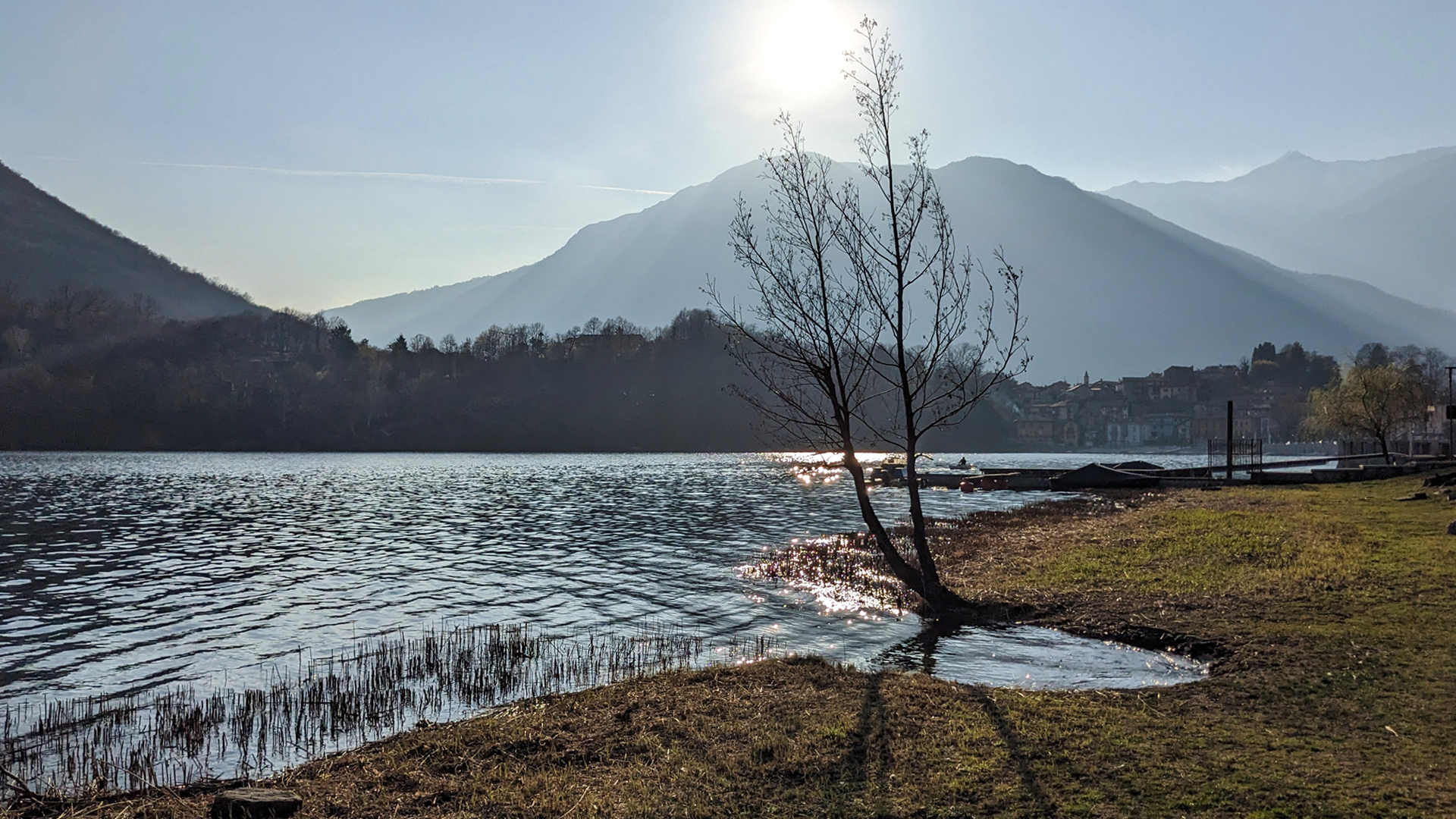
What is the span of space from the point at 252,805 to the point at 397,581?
21.9 meters

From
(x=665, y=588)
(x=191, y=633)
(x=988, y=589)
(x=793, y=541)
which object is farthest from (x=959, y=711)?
(x=793, y=541)

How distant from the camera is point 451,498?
6850cm

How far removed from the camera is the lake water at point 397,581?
17.0 m

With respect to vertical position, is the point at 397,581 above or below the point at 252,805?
below

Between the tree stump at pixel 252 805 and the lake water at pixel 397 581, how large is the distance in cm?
914

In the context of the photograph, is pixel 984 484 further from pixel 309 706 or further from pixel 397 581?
pixel 309 706

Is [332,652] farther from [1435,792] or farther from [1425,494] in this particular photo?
[1425,494]

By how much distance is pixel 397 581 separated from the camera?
29.1m

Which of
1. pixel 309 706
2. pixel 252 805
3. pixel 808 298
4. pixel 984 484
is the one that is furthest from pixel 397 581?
pixel 984 484

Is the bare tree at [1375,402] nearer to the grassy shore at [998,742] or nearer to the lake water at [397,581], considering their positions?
the lake water at [397,581]

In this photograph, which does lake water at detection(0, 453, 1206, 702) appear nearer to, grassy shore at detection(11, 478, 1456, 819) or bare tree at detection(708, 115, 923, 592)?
grassy shore at detection(11, 478, 1456, 819)

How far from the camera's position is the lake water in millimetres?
16969

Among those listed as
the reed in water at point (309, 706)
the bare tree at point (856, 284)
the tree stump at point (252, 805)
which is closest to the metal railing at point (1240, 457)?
the bare tree at point (856, 284)

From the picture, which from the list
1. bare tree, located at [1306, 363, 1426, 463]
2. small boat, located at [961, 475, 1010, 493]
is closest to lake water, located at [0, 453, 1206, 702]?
small boat, located at [961, 475, 1010, 493]
